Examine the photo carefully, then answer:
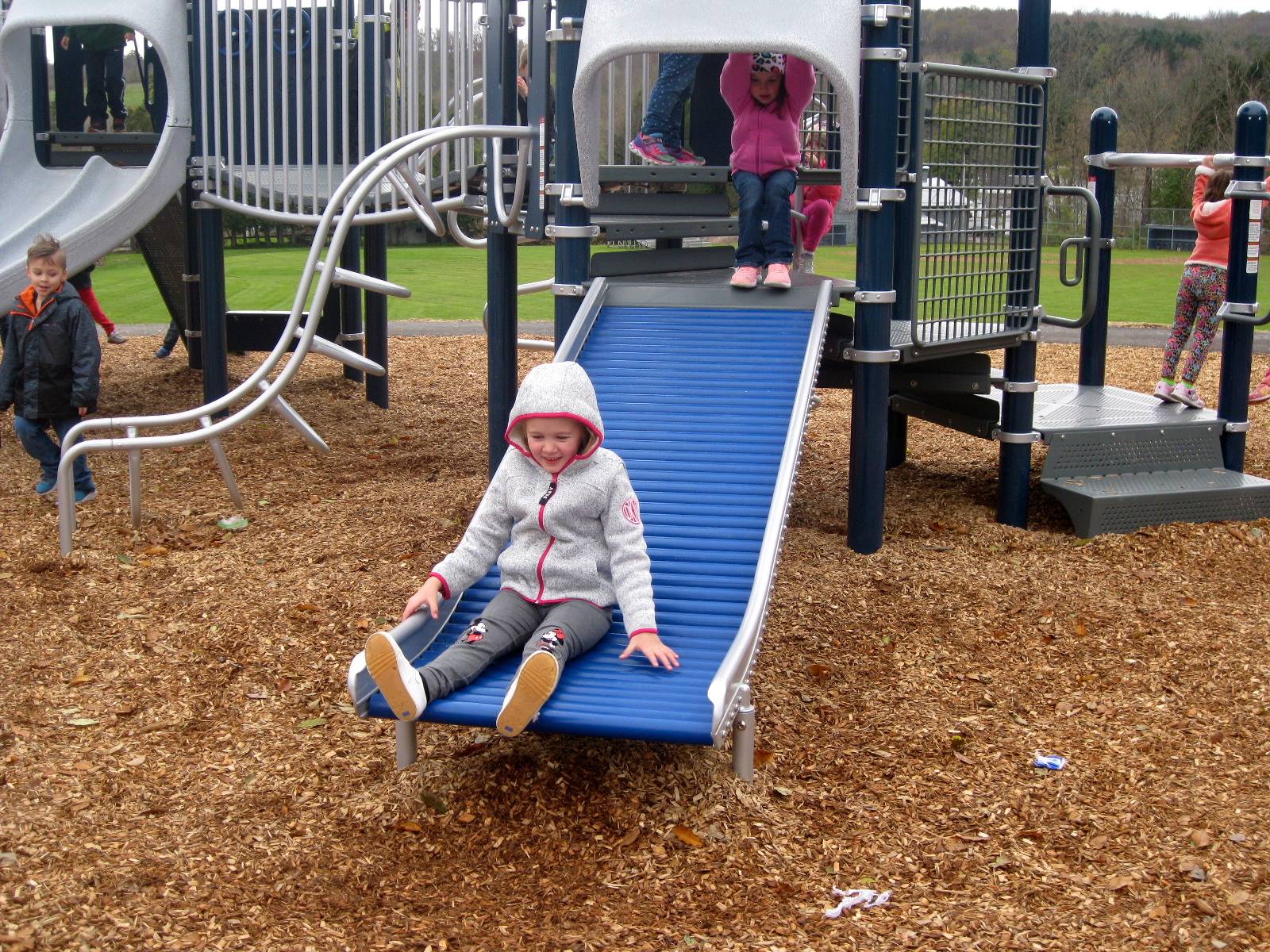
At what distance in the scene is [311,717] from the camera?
4492mm

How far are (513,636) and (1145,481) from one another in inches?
162

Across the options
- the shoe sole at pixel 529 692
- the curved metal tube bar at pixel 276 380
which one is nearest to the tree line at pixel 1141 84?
the curved metal tube bar at pixel 276 380

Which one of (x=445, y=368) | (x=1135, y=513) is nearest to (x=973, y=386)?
(x=1135, y=513)

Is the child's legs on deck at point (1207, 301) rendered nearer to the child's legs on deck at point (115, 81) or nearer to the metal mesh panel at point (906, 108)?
the metal mesh panel at point (906, 108)

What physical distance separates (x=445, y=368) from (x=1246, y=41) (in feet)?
163

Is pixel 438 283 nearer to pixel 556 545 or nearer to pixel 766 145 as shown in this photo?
pixel 766 145

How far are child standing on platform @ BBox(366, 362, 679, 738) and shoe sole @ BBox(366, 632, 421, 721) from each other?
277 millimetres

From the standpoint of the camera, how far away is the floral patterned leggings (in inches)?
320

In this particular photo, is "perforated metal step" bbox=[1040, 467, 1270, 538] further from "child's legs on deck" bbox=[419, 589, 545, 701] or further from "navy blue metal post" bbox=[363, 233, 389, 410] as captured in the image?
"navy blue metal post" bbox=[363, 233, 389, 410]

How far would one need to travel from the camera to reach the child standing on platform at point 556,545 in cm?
395

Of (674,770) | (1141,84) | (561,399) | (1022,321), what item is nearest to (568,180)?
(561,399)

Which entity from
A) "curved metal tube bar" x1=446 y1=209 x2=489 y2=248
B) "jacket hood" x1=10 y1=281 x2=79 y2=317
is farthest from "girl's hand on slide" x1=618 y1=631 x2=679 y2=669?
"curved metal tube bar" x1=446 y1=209 x2=489 y2=248

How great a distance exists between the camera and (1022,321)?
6859mm

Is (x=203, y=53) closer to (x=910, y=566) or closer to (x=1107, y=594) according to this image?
(x=910, y=566)
